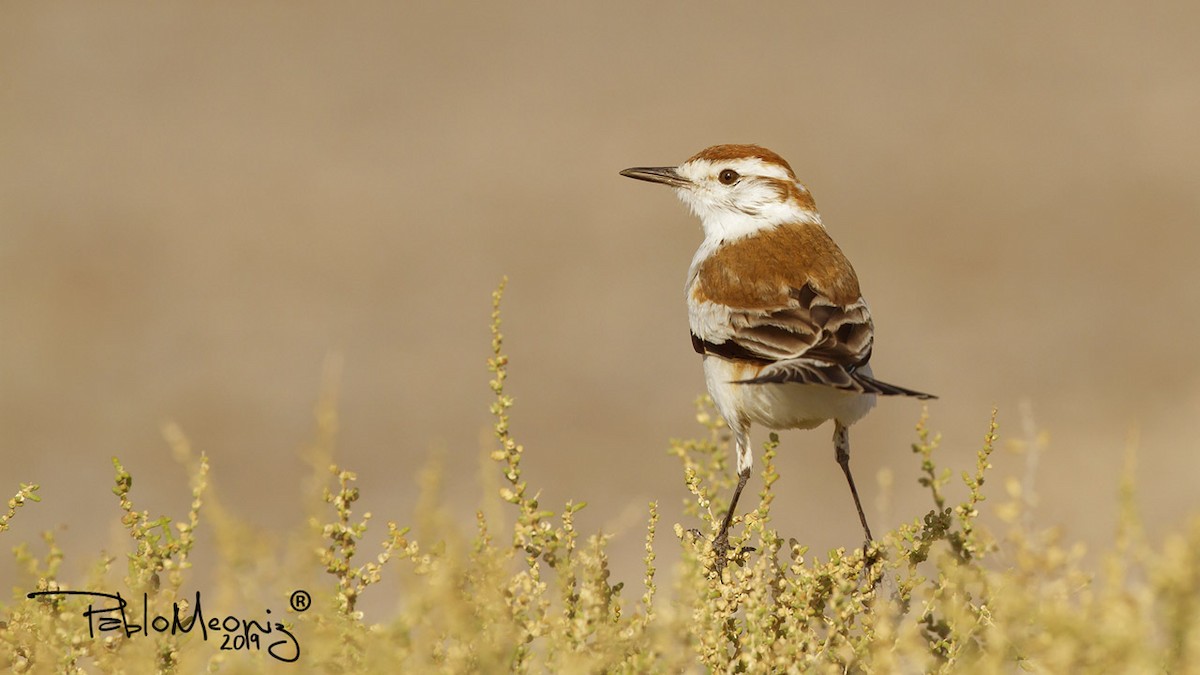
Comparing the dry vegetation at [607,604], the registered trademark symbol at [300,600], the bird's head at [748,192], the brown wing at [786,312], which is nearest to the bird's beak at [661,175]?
the bird's head at [748,192]

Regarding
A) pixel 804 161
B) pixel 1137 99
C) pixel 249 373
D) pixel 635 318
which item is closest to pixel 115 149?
pixel 249 373

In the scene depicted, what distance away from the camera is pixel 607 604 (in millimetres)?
4703

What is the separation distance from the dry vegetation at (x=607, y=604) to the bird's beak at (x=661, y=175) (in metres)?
3.38

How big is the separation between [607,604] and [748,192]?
390 cm

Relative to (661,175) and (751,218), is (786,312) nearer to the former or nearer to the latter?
(751,218)

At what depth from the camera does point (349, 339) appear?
1788cm

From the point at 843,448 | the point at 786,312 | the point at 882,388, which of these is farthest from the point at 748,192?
the point at 882,388

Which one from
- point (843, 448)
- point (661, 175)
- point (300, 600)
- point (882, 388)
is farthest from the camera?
point (661, 175)

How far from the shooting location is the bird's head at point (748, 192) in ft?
26.5

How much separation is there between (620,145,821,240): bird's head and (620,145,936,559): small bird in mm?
21

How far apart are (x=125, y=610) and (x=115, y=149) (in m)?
19.2

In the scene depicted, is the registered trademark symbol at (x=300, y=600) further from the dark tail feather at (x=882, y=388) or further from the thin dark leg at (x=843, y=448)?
the thin dark leg at (x=843, y=448)

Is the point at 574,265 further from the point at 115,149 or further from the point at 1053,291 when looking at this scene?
the point at 115,149

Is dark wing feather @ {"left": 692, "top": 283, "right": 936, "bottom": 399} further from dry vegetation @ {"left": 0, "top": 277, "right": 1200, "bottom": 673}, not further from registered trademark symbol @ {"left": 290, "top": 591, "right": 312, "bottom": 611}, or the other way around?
registered trademark symbol @ {"left": 290, "top": 591, "right": 312, "bottom": 611}
